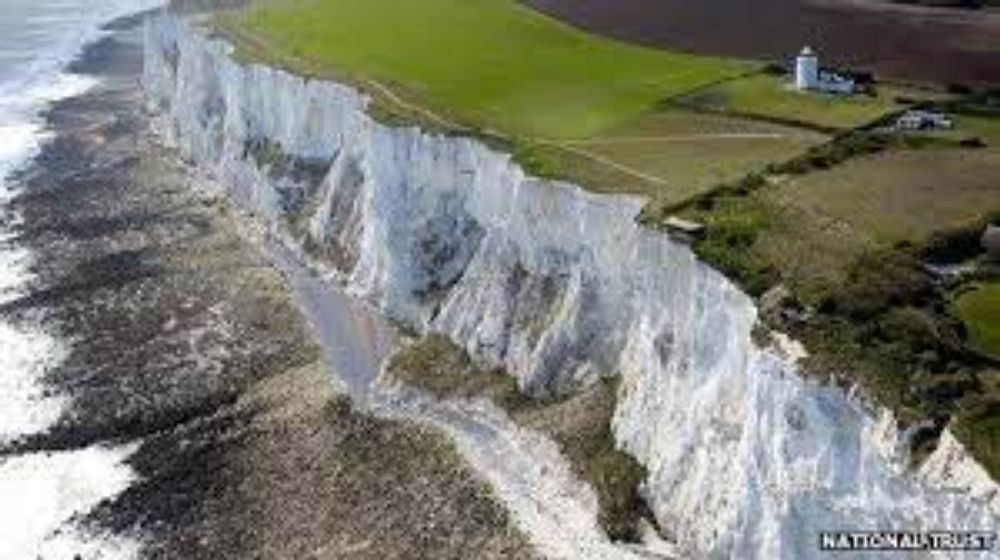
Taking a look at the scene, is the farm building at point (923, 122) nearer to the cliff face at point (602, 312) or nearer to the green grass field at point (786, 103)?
the green grass field at point (786, 103)

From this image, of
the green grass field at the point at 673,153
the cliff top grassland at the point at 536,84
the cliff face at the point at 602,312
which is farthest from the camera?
the cliff top grassland at the point at 536,84

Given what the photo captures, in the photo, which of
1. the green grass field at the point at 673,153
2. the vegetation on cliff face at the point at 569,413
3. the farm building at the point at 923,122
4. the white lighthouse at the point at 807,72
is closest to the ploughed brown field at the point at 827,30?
the white lighthouse at the point at 807,72

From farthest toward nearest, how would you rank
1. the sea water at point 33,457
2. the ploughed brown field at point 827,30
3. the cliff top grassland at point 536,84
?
1. the ploughed brown field at point 827,30
2. the cliff top grassland at point 536,84
3. the sea water at point 33,457

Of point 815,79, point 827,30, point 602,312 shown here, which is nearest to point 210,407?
point 602,312

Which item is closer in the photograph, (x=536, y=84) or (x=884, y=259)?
(x=884, y=259)

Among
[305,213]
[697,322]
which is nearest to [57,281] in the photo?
[305,213]

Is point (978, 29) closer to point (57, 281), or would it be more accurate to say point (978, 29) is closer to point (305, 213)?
point (305, 213)

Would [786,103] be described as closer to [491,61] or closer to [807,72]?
[807,72]
